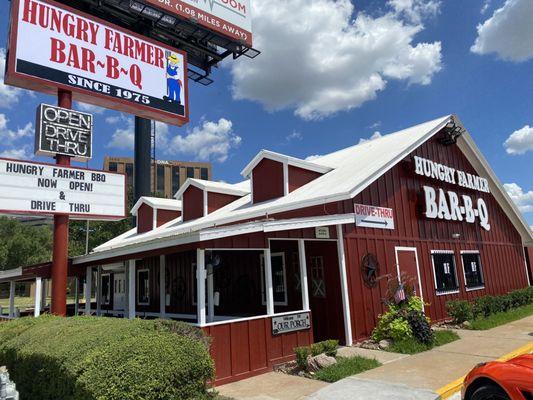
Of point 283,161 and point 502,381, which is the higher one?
point 283,161

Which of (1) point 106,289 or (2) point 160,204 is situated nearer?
(2) point 160,204

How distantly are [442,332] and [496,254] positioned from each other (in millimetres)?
8936

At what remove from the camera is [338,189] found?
490 inches

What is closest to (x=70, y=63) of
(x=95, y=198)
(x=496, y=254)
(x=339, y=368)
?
(x=95, y=198)

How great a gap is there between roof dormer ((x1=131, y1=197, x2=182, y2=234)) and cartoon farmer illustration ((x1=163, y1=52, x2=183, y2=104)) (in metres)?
8.21

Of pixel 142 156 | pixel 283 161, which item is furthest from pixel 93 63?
pixel 142 156

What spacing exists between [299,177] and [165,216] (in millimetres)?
9569

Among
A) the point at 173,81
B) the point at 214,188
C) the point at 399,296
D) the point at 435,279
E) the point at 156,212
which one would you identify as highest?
the point at 173,81

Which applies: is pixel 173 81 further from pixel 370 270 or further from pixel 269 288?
pixel 370 270

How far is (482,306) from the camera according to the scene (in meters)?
15.4

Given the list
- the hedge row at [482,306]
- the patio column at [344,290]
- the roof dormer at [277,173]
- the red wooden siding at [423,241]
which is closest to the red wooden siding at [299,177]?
the roof dormer at [277,173]

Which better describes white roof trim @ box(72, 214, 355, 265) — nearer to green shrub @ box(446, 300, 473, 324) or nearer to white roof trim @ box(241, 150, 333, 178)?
white roof trim @ box(241, 150, 333, 178)

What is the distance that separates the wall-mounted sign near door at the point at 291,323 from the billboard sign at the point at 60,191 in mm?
5653

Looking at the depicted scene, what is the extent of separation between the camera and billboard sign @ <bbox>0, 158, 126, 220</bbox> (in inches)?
432
